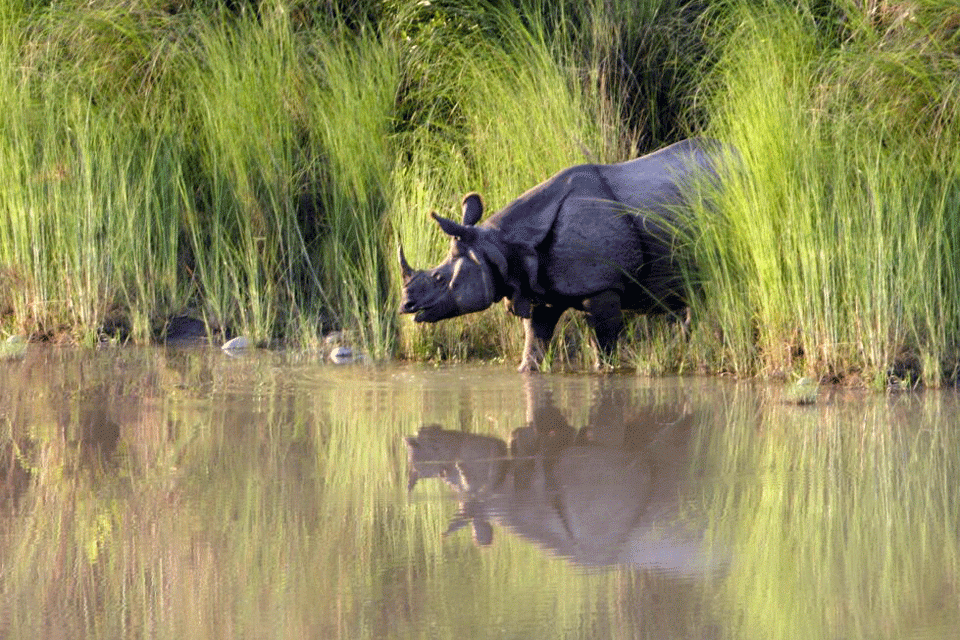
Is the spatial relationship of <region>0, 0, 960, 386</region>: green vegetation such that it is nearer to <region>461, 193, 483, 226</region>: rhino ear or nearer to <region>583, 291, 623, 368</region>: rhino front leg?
<region>583, 291, 623, 368</region>: rhino front leg

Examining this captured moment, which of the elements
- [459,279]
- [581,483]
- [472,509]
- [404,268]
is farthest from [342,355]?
[472,509]

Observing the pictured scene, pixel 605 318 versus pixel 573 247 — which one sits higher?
pixel 573 247

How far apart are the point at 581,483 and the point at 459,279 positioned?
7.84 ft

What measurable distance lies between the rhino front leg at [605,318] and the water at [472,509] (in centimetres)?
25

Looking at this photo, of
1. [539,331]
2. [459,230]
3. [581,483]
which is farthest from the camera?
[539,331]

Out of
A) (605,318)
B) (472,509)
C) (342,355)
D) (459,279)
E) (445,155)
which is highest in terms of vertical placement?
(445,155)

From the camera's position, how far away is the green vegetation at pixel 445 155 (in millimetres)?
7145

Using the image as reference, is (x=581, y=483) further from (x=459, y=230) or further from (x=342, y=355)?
(x=342, y=355)

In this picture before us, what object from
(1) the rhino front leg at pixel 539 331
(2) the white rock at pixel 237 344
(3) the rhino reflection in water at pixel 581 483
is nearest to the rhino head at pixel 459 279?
(1) the rhino front leg at pixel 539 331

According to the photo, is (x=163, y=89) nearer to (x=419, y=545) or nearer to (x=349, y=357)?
(x=349, y=357)

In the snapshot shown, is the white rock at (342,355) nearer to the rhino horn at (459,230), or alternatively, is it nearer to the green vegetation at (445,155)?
the green vegetation at (445,155)

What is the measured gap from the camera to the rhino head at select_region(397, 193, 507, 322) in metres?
7.46

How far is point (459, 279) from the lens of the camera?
295 inches

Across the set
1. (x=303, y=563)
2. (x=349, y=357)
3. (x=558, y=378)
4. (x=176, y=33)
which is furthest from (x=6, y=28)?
(x=303, y=563)
